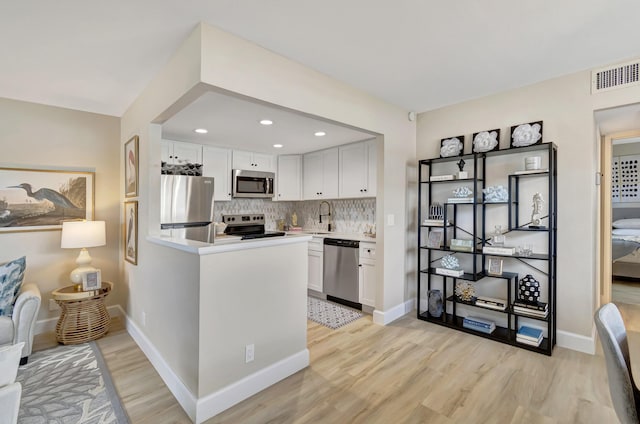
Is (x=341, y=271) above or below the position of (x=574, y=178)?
below

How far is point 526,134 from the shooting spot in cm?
283

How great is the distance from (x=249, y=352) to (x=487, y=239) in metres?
2.58

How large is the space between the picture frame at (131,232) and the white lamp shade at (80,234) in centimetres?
24

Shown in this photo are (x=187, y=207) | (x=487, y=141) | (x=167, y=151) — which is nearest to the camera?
(x=487, y=141)

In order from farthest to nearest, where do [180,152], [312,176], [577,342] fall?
[312,176], [180,152], [577,342]

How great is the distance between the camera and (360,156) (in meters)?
4.30

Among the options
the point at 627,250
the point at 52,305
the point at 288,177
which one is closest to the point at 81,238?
the point at 52,305

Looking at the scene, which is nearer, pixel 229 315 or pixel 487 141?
pixel 229 315

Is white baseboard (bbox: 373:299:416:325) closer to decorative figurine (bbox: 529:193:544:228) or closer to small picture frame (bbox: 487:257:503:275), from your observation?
small picture frame (bbox: 487:257:503:275)

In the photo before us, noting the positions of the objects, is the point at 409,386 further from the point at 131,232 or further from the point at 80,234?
the point at 80,234

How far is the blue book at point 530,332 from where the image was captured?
270cm

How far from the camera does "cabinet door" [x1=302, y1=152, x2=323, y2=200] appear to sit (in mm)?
A: 4913

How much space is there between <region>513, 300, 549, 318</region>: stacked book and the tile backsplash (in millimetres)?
2183

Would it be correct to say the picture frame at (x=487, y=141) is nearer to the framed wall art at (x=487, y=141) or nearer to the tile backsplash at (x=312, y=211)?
the framed wall art at (x=487, y=141)
